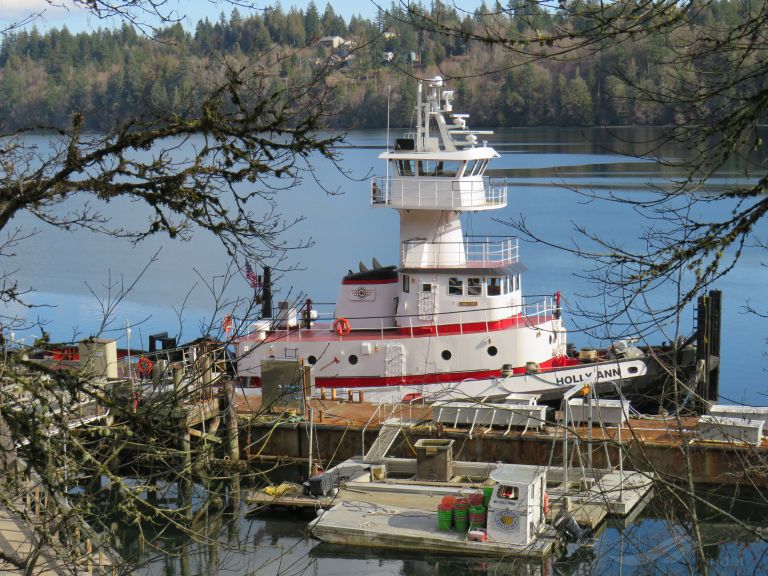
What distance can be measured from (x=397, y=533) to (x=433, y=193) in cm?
973

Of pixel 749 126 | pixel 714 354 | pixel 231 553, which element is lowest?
pixel 231 553

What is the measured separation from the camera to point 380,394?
84.2 feet

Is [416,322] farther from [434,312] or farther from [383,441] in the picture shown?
[383,441]

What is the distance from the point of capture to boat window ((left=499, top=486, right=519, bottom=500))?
1758 centimetres

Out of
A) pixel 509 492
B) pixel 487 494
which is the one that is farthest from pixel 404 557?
pixel 509 492

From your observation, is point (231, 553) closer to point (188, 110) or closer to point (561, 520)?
point (561, 520)

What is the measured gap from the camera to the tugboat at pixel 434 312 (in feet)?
82.7

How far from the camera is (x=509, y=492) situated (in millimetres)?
17641

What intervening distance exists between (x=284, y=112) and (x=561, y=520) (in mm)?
12923

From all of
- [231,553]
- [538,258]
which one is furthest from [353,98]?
[231,553]

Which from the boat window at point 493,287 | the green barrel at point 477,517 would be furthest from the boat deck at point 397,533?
the boat window at point 493,287

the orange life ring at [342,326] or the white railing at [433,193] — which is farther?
the white railing at [433,193]

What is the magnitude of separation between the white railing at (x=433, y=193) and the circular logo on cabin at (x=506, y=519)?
9.54m

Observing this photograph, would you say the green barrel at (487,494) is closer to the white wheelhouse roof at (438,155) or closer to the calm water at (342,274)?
the calm water at (342,274)
